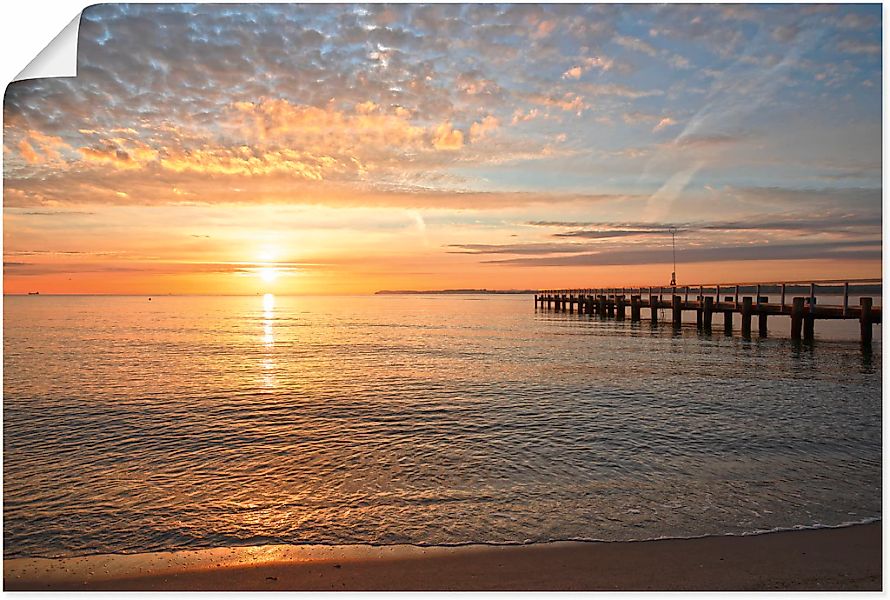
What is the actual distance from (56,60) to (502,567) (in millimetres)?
3694

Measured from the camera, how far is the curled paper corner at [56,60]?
3.50m

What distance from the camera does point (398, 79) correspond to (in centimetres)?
636

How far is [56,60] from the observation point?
353cm

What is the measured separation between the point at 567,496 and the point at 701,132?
5543mm

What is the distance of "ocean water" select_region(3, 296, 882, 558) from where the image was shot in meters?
4.11

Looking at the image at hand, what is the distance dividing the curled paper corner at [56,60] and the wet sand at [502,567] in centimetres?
274

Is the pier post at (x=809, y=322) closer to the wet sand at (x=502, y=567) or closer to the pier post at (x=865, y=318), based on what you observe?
the pier post at (x=865, y=318)

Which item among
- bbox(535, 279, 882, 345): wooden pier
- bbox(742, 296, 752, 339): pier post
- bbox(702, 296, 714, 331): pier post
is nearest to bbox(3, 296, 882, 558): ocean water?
bbox(535, 279, 882, 345): wooden pier

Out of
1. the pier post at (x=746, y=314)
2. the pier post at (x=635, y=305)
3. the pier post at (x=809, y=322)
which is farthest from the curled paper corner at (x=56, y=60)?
the pier post at (x=635, y=305)

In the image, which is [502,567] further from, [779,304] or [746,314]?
[746,314]

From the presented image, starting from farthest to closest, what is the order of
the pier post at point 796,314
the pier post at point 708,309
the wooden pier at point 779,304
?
the pier post at point 708,309 → the pier post at point 796,314 → the wooden pier at point 779,304

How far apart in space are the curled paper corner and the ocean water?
275 centimetres

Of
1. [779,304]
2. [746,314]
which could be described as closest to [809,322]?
[779,304]

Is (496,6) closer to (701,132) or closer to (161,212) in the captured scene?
(701,132)
